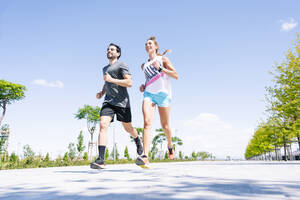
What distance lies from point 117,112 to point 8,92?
36.3m

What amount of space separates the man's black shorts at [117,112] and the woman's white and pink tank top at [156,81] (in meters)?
0.62

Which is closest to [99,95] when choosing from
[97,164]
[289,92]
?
[97,164]

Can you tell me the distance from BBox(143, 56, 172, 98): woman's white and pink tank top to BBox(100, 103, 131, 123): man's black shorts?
62 cm

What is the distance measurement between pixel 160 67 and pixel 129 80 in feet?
2.17

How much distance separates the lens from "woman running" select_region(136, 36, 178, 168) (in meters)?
4.54

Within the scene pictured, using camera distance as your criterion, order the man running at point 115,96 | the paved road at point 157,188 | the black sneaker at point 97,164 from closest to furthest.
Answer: the paved road at point 157,188, the black sneaker at point 97,164, the man running at point 115,96

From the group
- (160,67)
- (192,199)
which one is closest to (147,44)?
(160,67)

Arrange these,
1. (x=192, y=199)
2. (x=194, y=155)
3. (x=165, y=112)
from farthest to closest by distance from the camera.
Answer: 1. (x=194, y=155)
2. (x=165, y=112)
3. (x=192, y=199)

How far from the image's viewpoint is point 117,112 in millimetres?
4727

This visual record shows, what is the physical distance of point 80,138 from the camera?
1074 inches

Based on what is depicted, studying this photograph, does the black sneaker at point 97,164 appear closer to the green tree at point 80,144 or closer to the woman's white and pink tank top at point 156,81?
the woman's white and pink tank top at point 156,81

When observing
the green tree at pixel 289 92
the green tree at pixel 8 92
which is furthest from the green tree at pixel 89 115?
the green tree at pixel 289 92

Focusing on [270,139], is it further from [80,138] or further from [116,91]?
[116,91]

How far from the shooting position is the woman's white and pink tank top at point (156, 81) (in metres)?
4.71
